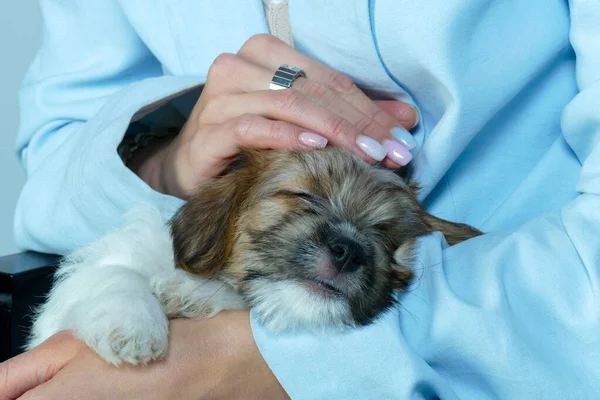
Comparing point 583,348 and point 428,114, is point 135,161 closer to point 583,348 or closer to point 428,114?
point 428,114

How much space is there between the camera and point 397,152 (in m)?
1.53

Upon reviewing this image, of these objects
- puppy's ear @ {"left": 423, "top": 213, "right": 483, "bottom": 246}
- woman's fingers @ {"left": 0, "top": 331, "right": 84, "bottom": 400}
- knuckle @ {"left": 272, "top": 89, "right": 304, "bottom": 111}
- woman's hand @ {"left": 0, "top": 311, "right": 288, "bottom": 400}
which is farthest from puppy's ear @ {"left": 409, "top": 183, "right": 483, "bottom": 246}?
woman's fingers @ {"left": 0, "top": 331, "right": 84, "bottom": 400}

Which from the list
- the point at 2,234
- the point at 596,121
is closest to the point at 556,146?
the point at 596,121

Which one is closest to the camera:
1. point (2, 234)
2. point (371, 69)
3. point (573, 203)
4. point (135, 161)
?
point (573, 203)

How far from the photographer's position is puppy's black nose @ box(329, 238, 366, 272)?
134cm

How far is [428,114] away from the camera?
1.71 m

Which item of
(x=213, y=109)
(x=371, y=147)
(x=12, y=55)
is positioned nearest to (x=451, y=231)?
(x=371, y=147)

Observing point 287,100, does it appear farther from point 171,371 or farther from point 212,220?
point 171,371

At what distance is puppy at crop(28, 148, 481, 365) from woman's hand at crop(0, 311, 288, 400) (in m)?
0.03

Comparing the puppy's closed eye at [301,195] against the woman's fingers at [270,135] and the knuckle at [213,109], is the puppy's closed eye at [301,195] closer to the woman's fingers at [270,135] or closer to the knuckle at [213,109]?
the woman's fingers at [270,135]

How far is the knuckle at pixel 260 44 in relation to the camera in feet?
5.44

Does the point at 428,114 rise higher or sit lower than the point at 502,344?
higher

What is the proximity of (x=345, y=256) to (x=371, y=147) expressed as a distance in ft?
0.92

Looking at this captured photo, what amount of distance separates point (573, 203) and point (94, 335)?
3.26 ft
